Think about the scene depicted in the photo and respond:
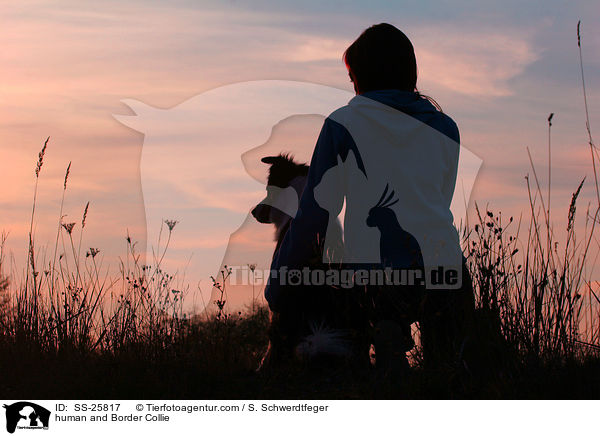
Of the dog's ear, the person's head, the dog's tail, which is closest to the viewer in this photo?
the person's head

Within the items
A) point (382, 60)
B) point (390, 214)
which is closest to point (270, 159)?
point (382, 60)

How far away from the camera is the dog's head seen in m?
5.05

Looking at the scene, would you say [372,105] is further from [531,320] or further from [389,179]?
[531,320]

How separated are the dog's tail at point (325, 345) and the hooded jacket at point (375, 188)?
1.72 ft

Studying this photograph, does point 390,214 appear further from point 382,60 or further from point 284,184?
point 284,184

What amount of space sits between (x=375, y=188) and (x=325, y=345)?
1049 mm

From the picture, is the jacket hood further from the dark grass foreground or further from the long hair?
the dark grass foreground

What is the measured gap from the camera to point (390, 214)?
12.1 ft

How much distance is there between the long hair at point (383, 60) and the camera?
12.5 ft

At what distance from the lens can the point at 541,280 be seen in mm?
4070
